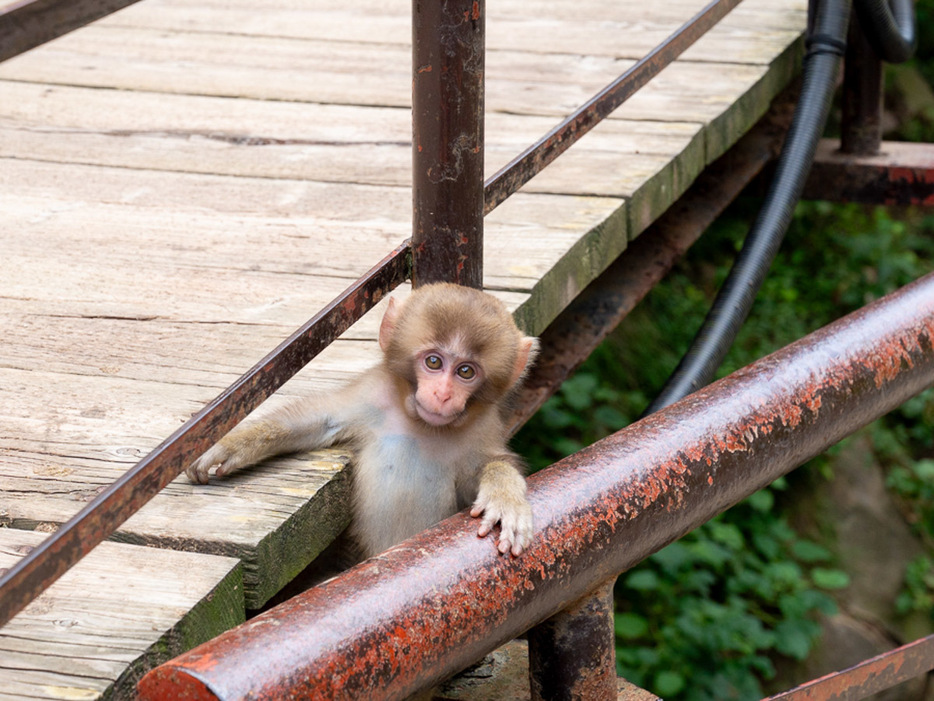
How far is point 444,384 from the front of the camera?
2.10m

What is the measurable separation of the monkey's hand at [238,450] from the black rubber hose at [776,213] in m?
1.14

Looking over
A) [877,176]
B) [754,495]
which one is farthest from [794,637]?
[877,176]

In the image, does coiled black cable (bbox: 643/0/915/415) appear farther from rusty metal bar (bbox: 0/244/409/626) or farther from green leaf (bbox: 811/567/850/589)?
green leaf (bbox: 811/567/850/589)

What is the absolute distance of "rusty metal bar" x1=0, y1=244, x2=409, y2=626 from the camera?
4.34 feet

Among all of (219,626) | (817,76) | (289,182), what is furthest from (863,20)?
(219,626)

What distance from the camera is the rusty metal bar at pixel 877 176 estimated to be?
13.1 ft

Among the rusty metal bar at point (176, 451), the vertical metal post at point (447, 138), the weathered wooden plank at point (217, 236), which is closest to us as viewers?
the rusty metal bar at point (176, 451)

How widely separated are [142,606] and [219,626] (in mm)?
108

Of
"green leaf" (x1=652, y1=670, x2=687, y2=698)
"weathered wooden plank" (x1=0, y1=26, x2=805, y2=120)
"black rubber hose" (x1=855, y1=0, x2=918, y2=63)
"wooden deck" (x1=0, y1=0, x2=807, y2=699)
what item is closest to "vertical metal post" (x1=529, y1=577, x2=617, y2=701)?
"wooden deck" (x1=0, y1=0, x2=807, y2=699)

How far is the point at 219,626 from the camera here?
1.67 m

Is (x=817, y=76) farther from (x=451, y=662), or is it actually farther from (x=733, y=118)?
(x=451, y=662)

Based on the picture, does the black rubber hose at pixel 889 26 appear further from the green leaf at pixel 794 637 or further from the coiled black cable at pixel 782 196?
the green leaf at pixel 794 637

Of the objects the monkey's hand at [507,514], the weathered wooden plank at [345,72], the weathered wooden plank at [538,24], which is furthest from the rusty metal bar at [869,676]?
the weathered wooden plank at [538,24]

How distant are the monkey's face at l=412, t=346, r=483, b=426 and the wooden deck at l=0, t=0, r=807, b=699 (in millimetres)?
164
